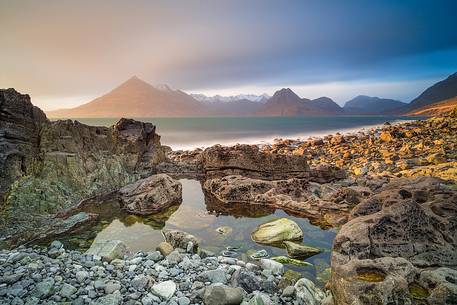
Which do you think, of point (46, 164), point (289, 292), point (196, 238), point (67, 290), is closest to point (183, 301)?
point (289, 292)

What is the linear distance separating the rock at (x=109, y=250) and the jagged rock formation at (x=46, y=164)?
2893 mm

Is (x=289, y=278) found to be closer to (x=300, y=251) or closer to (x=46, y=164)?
(x=300, y=251)

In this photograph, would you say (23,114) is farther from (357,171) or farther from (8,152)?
(357,171)

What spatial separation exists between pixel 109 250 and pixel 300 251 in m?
5.50

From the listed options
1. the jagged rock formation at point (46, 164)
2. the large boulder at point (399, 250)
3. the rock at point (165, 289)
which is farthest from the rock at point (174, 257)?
the jagged rock formation at point (46, 164)

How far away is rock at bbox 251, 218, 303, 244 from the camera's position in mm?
9281

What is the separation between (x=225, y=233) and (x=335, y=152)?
2133 cm

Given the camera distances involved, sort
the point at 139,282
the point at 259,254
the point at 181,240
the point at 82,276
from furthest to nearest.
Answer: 1. the point at 181,240
2. the point at 259,254
3. the point at 82,276
4. the point at 139,282

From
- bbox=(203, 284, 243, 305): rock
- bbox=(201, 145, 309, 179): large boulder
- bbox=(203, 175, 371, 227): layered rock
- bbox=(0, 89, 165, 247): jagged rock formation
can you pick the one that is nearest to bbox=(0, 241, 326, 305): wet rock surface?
bbox=(203, 284, 243, 305): rock

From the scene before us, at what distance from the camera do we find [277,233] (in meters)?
9.44

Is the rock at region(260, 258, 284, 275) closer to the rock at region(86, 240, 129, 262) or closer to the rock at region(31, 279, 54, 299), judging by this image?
the rock at region(86, 240, 129, 262)

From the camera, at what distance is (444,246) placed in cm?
684

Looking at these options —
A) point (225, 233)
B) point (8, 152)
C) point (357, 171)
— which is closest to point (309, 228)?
point (225, 233)

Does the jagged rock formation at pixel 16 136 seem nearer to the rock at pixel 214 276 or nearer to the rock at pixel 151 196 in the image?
the rock at pixel 151 196
